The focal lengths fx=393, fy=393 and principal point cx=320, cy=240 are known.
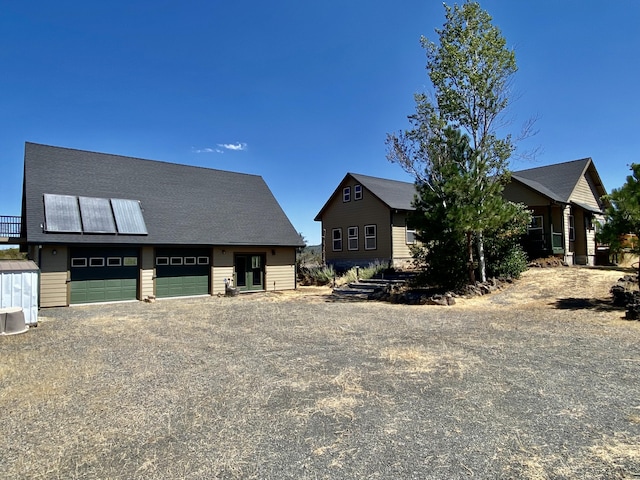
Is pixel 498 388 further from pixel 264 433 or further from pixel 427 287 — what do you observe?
pixel 427 287

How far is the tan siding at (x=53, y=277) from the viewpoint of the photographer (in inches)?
565

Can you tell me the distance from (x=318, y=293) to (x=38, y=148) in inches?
549

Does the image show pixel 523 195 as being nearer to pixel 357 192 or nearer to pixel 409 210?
pixel 409 210

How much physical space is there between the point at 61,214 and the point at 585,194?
26449 mm

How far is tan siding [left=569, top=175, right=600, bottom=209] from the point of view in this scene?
21.8 m

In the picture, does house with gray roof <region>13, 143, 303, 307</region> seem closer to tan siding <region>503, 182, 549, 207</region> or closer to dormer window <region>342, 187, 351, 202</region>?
dormer window <region>342, 187, 351, 202</region>

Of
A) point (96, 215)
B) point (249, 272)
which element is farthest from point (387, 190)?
point (96, 215)

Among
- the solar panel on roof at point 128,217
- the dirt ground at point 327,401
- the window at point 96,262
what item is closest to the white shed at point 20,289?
the dirt ground at point 327,401

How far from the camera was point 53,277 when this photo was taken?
47.6 ft

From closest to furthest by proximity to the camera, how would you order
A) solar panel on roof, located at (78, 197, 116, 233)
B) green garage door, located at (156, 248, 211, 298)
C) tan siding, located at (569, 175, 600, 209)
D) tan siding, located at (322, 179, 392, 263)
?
solar panel on roof, located at (78, 197, 116, 233) < green garage door, located at (156, 248, 211, 298) < tan siding, located at (569, 175, 600, 209) < tan siding, located at (322, 179, 392, 263)

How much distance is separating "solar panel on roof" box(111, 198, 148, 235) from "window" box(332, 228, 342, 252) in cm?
1308

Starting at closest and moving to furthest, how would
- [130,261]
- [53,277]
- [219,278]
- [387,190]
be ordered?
[53,277] < [130,261] < [219,278] < [387,190]

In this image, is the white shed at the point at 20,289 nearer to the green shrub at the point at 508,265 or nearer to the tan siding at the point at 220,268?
the tan siding at the point at 220,268

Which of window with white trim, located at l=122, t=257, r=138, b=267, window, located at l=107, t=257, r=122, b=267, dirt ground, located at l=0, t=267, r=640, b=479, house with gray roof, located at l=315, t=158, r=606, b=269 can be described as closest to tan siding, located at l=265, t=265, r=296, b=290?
house with gray roof, located at l=315, t=158, r=606, b=269
